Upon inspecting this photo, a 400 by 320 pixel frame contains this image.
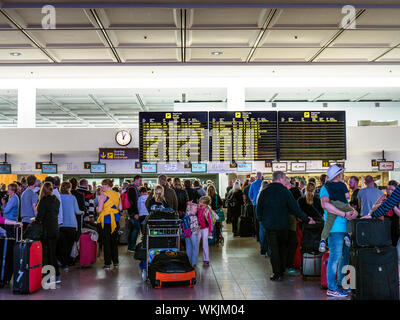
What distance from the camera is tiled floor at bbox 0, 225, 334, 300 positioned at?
246 inches

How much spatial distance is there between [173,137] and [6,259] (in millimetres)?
5854

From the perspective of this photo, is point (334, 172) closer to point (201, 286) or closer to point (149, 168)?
point (201, 286)

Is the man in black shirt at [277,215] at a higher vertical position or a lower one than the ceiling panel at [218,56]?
lower

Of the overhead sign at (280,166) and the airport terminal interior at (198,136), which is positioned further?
the overhead sign at (280,166)

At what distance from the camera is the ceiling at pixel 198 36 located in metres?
8.53

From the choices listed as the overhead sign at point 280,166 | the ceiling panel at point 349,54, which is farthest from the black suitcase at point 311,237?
the overhead sign at point 280,166

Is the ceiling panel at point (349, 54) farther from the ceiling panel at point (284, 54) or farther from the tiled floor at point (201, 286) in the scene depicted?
the tiled floor at point (201, 286)

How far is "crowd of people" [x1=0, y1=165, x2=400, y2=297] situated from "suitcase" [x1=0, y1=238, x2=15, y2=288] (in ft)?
0.72

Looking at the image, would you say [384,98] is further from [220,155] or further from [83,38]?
[83,38]

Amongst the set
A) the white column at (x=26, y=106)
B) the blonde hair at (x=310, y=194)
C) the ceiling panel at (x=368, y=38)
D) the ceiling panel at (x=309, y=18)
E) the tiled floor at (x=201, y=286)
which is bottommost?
the tiled floor at (x=201, y=286)

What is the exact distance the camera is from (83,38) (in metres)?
9.83

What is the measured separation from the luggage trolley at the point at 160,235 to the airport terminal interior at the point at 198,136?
35 millimetres

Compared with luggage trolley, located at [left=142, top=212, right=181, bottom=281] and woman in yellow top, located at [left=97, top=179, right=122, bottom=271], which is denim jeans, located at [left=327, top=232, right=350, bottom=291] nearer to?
luggage trolley, located at [left=142, top=212, right=181, bottom=281]

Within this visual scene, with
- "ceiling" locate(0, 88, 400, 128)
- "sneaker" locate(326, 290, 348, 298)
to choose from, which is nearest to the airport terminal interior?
"sneaker" locate(326, 290, 348, 298)
